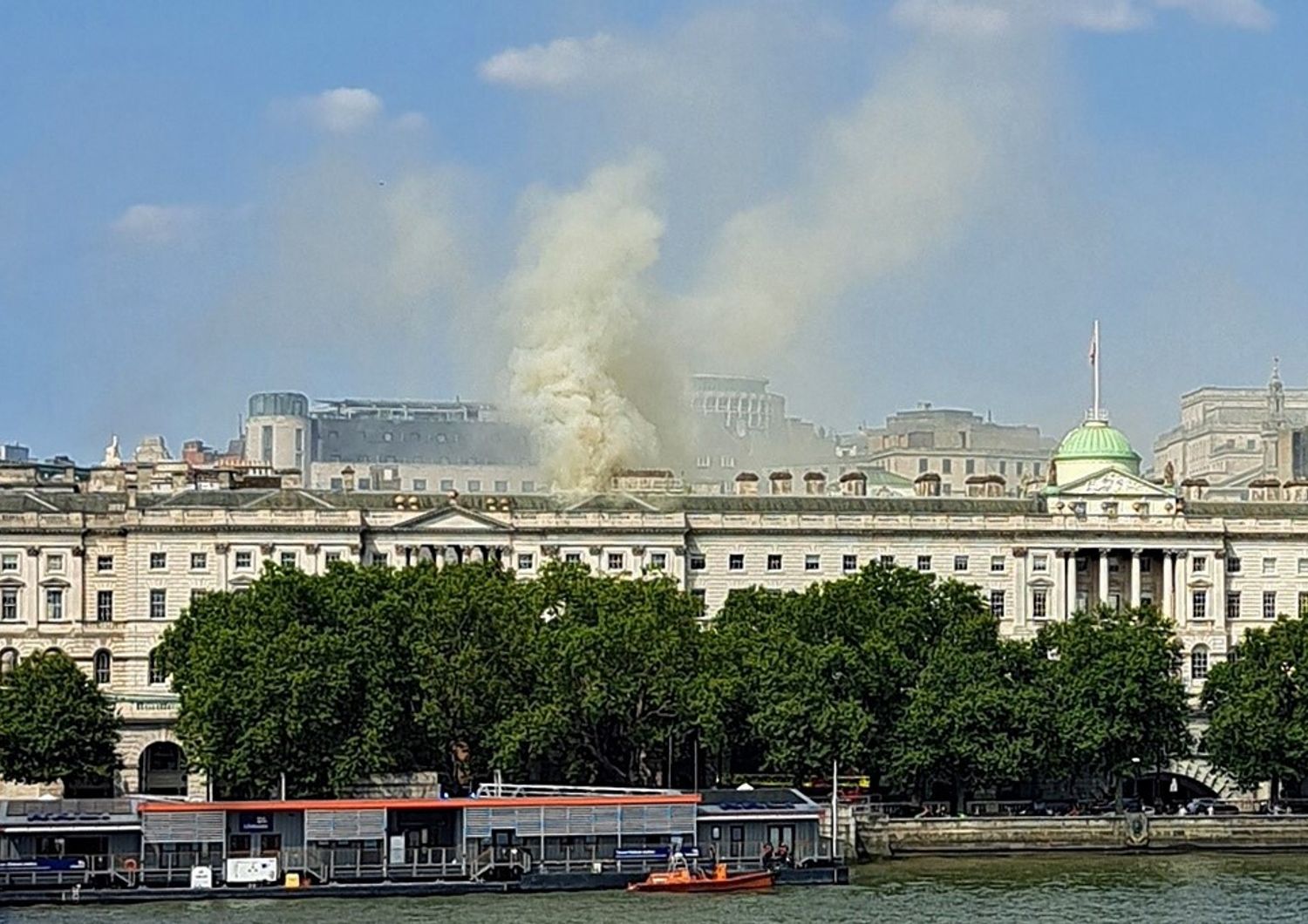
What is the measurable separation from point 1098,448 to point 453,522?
34.5 metres

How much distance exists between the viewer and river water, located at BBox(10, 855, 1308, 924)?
94562mm

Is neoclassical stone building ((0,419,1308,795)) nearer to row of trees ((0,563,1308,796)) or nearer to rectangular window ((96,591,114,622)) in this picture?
rectangular window ((96,591,114,622))

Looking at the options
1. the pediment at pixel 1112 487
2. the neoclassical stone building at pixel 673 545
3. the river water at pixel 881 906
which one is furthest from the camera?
the pediment at pixel 1112 487

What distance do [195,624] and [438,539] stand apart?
76.5 ft

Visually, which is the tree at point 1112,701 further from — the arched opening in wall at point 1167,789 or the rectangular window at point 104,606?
the rectangular window at point 104,606

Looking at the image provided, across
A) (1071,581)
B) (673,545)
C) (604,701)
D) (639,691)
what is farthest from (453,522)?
(604,701)

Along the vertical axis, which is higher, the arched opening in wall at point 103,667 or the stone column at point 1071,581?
the stone column at point 1071,581

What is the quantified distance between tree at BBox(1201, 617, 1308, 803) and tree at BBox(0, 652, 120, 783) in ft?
145

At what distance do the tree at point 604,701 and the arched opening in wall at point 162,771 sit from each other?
1951 centimetres

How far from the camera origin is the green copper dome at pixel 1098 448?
163875mm

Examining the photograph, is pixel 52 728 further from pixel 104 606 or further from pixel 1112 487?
pixel 1112 487

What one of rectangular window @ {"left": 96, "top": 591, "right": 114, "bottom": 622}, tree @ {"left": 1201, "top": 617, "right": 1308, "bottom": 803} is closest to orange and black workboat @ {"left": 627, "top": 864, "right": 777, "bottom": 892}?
tree @ {"left": 1201, "top": 617, "right": 1308, "bottom": 803}

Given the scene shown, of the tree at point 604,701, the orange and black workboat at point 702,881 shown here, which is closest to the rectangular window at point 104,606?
the tree at point 604,701

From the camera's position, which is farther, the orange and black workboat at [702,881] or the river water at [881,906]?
the orange and black workboat at [702,881]
